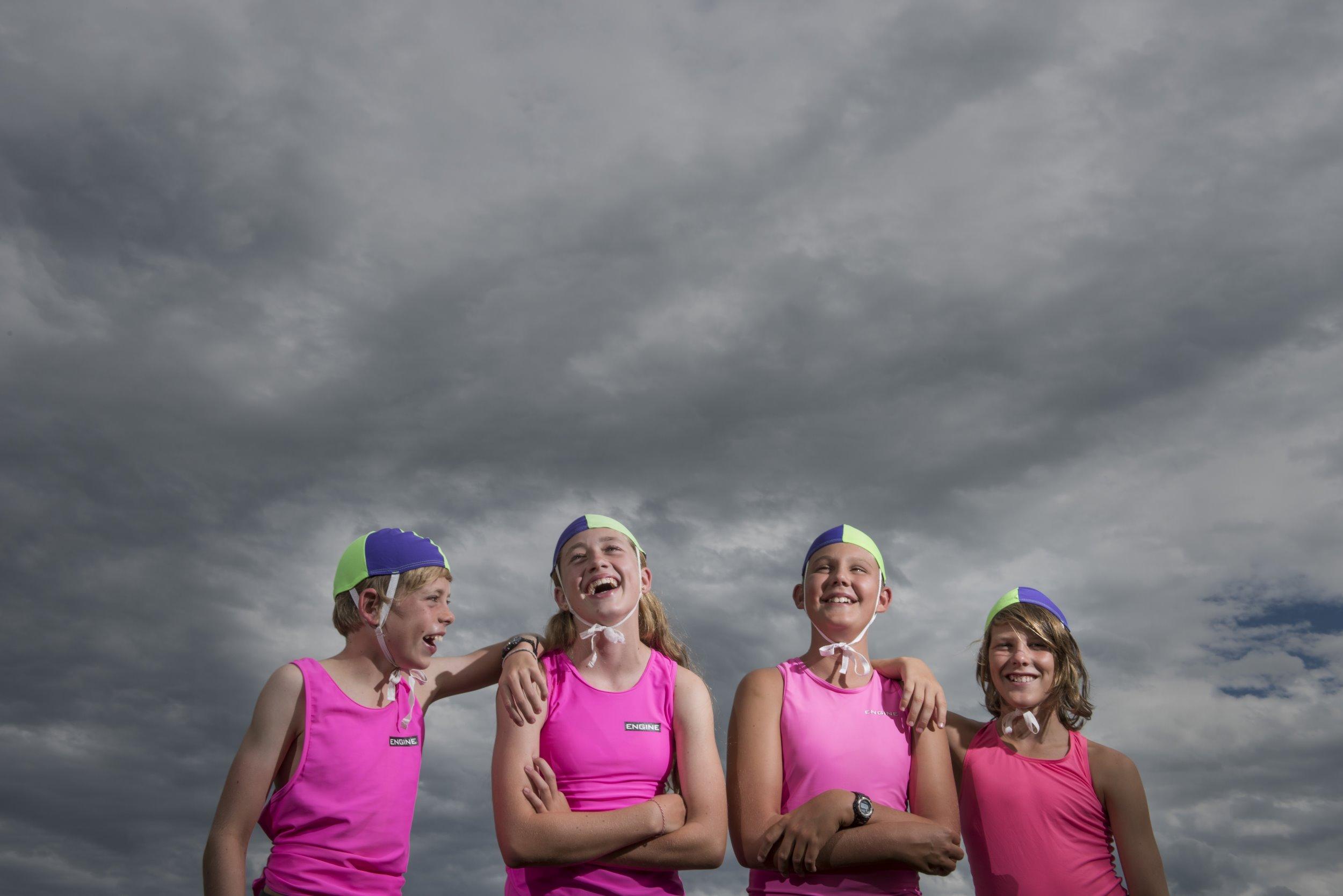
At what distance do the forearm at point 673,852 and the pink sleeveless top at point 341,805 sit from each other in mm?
1709

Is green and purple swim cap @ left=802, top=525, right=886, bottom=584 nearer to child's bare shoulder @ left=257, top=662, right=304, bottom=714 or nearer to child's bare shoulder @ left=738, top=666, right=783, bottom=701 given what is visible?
child's bare shoulder @ left=738, top=666, right=783, bottom=701

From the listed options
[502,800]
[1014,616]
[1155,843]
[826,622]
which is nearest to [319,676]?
[502,800]

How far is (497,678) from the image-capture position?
29.9 ft

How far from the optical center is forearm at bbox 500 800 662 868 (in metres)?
7.24

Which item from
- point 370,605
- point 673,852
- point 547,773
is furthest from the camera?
point 370,605

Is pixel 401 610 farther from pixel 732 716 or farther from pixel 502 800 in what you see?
pixel 732 716

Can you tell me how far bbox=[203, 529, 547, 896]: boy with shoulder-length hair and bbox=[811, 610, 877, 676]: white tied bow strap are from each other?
232 centimetres

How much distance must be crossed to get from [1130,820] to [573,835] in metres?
4.61

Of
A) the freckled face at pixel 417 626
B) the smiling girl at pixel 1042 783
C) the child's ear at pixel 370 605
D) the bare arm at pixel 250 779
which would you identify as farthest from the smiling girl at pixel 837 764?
the bare arm at pixel 250 779

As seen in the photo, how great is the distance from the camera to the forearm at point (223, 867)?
759cm

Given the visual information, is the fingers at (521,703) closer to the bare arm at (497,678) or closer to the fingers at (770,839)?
the bare arm at (497,678)

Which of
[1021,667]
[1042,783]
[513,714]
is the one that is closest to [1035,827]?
[1042,783]

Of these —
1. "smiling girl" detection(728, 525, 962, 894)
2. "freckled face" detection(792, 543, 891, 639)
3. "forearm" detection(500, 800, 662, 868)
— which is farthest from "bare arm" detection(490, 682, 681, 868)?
"freckled face" detection(792, 543, 891, 639)

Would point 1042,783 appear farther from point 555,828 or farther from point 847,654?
point 555,828
